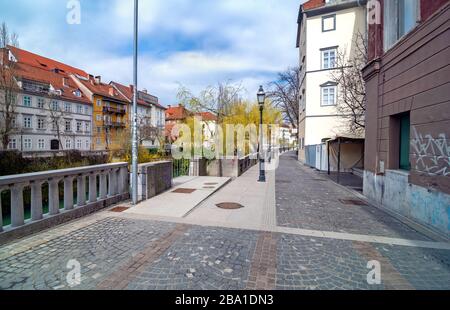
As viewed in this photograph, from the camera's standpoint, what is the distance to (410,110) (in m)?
6.18

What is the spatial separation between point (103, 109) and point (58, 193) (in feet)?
168

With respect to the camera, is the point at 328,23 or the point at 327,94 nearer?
the point at 328,23

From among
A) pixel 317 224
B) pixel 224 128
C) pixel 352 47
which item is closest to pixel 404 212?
pixel 317 224

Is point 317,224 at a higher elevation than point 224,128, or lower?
lower

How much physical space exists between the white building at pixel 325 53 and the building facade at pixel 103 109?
117 feet

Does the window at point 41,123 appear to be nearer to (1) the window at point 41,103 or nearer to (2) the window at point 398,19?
(1) the window at point 41,103

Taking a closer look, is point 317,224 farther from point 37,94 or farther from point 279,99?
point 37,94

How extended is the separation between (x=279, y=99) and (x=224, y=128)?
64.6ft

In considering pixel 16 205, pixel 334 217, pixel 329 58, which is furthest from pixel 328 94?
pixel 16 205

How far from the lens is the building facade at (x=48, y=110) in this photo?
114 ft

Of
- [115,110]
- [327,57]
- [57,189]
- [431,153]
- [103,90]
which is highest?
[103,90]

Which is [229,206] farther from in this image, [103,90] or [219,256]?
[103,90]

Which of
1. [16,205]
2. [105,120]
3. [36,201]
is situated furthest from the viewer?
[105,120]

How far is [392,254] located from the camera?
3916mm
